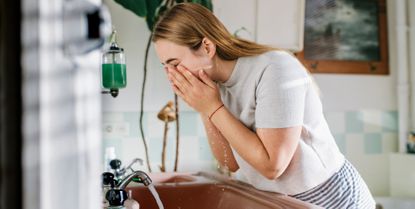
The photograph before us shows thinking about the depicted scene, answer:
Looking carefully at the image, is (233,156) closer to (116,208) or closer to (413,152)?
(116,208)

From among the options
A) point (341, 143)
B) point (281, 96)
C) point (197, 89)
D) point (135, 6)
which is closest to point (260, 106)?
point (281, 96)

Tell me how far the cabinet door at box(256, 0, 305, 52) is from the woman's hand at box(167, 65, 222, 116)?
94 cm

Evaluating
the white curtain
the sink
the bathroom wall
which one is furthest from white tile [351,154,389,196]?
the white curtain

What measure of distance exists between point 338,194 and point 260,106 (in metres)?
0.28

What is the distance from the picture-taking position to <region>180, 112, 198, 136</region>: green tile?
6.47ft

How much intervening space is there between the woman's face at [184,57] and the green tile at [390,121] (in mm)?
1450

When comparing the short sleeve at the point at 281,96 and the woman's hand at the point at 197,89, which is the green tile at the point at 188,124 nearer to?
the woman's hand at the point at 197,89

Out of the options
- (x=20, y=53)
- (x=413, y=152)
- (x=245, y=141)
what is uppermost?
(x=20, y=53)

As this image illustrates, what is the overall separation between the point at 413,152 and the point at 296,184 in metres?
1.42

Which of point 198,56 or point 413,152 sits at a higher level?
point 198,56

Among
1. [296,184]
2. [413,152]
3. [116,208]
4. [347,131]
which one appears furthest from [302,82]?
[413,152]

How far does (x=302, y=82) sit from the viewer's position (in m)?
1.00

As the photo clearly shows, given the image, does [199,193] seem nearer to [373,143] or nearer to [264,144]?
[264,144]

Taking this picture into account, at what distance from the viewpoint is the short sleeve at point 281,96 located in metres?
0.95
